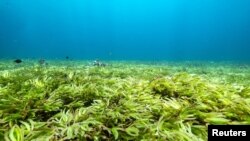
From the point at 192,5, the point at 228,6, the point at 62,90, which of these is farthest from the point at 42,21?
the point at 62,90

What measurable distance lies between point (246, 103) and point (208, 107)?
1.35ft

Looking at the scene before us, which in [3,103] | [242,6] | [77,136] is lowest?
[77,136]

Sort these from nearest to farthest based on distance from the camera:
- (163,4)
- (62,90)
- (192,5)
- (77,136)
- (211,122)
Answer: (77,136) < (211,122) < (62,90) < (192,5) < (163,4)

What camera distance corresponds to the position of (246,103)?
130 inches

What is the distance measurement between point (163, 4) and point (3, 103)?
19802cm

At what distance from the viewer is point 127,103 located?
3.15 m

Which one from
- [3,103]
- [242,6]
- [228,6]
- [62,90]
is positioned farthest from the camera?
[228,6]

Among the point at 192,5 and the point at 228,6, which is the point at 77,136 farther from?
the point at 192,5

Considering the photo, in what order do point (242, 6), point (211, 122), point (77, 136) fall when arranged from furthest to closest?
point (242, 6)
point (211, 122)
point (77, 136)

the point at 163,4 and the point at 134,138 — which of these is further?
the point at 163,4

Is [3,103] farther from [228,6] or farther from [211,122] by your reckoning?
[228,6]

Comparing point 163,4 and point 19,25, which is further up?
point 163,4

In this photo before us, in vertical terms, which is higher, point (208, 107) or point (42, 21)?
point (42, 21)

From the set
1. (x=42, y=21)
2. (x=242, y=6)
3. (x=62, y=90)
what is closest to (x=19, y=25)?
(x=42, y=21)
